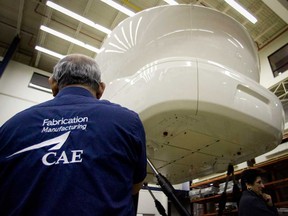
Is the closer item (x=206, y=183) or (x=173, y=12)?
(x=173, y=12)

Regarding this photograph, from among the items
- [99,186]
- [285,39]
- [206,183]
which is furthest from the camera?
[285,39]

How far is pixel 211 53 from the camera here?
1.53 metres

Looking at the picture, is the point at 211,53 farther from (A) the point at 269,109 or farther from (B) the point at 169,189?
(B) the point at 169,189

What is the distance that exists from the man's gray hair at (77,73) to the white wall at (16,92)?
20.6 feet

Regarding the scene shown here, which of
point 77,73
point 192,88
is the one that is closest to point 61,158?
point 77,73

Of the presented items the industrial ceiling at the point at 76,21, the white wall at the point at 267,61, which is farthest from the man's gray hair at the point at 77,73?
the white wall at the point at 267,61

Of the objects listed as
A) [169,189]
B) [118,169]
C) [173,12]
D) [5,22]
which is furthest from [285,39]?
[5,22]

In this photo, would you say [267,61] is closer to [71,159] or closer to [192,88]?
[192,88]

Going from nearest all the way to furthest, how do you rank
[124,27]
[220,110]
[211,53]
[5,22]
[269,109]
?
[220,110] < [269,109] < [211,53] < [124,27] < [5,22]

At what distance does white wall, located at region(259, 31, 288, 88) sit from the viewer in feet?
20.5

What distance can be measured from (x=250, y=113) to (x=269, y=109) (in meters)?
0.20

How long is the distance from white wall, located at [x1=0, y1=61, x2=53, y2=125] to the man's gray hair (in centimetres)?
629

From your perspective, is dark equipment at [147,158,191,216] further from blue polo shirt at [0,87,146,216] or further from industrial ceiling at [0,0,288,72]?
industrial ceiling at [0,0,288,72]

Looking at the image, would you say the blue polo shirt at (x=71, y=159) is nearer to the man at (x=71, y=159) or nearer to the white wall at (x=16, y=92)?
the man at (x=71, y=159)
